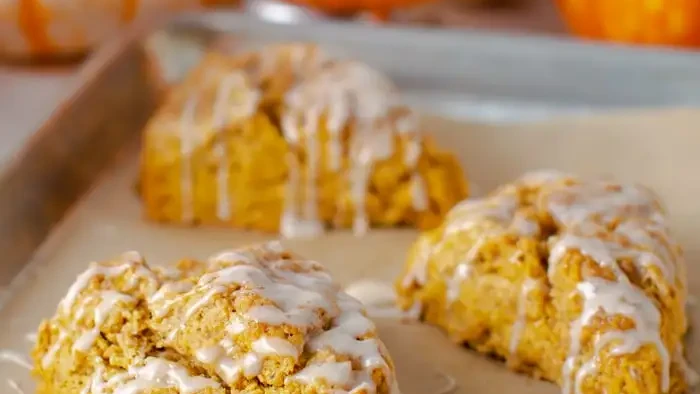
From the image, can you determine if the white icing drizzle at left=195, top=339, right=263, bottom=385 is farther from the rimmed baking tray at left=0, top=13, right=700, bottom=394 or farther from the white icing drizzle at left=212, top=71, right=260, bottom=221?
the white icing drizzle at left=212, top=71, right=260, bottom=221

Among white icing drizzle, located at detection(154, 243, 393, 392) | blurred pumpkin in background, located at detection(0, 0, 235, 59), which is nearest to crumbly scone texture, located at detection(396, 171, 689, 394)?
white icing drizzle, located at detection(154, 243, 393, 392)

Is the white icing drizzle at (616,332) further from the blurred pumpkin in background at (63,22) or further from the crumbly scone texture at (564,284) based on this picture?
the blurred pumpkin in background at (63,22)

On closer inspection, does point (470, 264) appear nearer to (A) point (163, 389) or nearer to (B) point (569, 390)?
(B) point (569, 390)

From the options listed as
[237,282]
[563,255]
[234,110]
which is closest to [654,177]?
[563,255]

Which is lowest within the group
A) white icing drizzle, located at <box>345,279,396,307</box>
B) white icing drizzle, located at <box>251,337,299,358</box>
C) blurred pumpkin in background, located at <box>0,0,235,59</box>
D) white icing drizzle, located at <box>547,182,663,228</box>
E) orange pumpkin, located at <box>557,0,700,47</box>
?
white icing drizzle, located at <box>345,279,396,307</box>

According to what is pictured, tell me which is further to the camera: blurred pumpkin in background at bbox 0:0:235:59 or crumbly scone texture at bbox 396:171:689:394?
→ blurred pumpkin in background at bbox 0:0:235:59

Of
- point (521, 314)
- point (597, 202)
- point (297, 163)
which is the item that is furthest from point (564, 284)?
point (297, 163)

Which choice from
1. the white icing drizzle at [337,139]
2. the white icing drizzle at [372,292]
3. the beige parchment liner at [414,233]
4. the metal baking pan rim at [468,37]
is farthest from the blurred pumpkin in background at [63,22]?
the white icing drizzle at [372,292]
